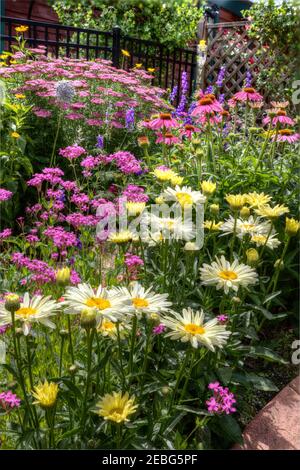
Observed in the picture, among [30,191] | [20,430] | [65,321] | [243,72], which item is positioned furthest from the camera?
[243,72]

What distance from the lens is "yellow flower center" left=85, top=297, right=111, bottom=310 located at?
1029 millimetres

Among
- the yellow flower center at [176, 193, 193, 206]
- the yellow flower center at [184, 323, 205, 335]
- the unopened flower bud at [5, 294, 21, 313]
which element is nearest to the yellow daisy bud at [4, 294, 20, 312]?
the unopened flower bud at [5, 294, 21, 313]

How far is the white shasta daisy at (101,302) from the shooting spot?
1011 millimetres

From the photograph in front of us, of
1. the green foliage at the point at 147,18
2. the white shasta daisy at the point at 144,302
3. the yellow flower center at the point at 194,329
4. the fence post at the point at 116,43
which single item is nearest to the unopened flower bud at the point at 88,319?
the white shasta daisy at the point at 144,302

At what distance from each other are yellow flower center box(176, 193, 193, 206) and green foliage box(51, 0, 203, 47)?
6.40 m

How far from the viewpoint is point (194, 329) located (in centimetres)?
112

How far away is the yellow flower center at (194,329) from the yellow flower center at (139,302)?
0.11 m

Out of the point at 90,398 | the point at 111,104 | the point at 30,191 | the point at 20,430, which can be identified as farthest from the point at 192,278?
the point at 111,104

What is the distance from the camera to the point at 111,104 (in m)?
3.75

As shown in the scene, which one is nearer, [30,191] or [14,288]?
[14,288]

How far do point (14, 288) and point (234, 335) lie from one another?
31.4 inches

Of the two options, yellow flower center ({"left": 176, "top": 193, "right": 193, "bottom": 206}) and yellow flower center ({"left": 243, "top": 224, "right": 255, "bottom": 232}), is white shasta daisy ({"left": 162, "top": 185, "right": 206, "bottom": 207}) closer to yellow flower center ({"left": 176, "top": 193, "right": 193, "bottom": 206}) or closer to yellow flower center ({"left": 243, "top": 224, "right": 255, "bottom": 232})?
yellow flower center ({"left": 176, "top": 193, "right": 193, "bottom": 206})

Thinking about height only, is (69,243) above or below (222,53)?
below
